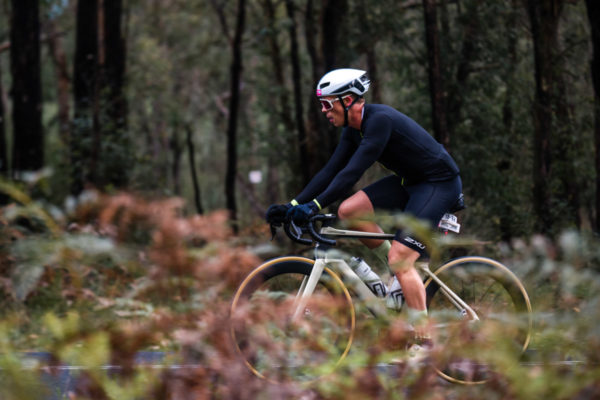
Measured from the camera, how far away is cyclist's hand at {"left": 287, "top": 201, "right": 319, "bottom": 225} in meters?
4.63

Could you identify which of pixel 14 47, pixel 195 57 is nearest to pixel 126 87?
pixel 14 47

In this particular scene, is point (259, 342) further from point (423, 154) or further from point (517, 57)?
point (517, 57)

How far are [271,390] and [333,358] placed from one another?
2.32 feet

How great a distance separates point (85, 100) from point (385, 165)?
13360mm

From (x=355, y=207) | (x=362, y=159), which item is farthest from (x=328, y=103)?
(x=355, y=207)

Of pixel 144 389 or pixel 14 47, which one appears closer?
pixel 144 389

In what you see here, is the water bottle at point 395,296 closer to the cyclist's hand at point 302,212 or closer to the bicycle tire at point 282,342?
the cyclist's hand at point 302,212

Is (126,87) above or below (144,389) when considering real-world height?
above

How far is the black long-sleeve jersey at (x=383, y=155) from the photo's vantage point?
4754mm

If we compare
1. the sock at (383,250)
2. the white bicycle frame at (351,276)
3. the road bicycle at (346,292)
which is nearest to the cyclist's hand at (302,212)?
the road bicycle at (346,292)

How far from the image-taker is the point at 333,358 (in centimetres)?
338

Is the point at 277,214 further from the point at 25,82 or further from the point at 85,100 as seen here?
the point at 85,100

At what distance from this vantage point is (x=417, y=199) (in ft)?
16.4

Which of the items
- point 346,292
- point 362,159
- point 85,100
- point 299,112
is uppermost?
point 85,100
